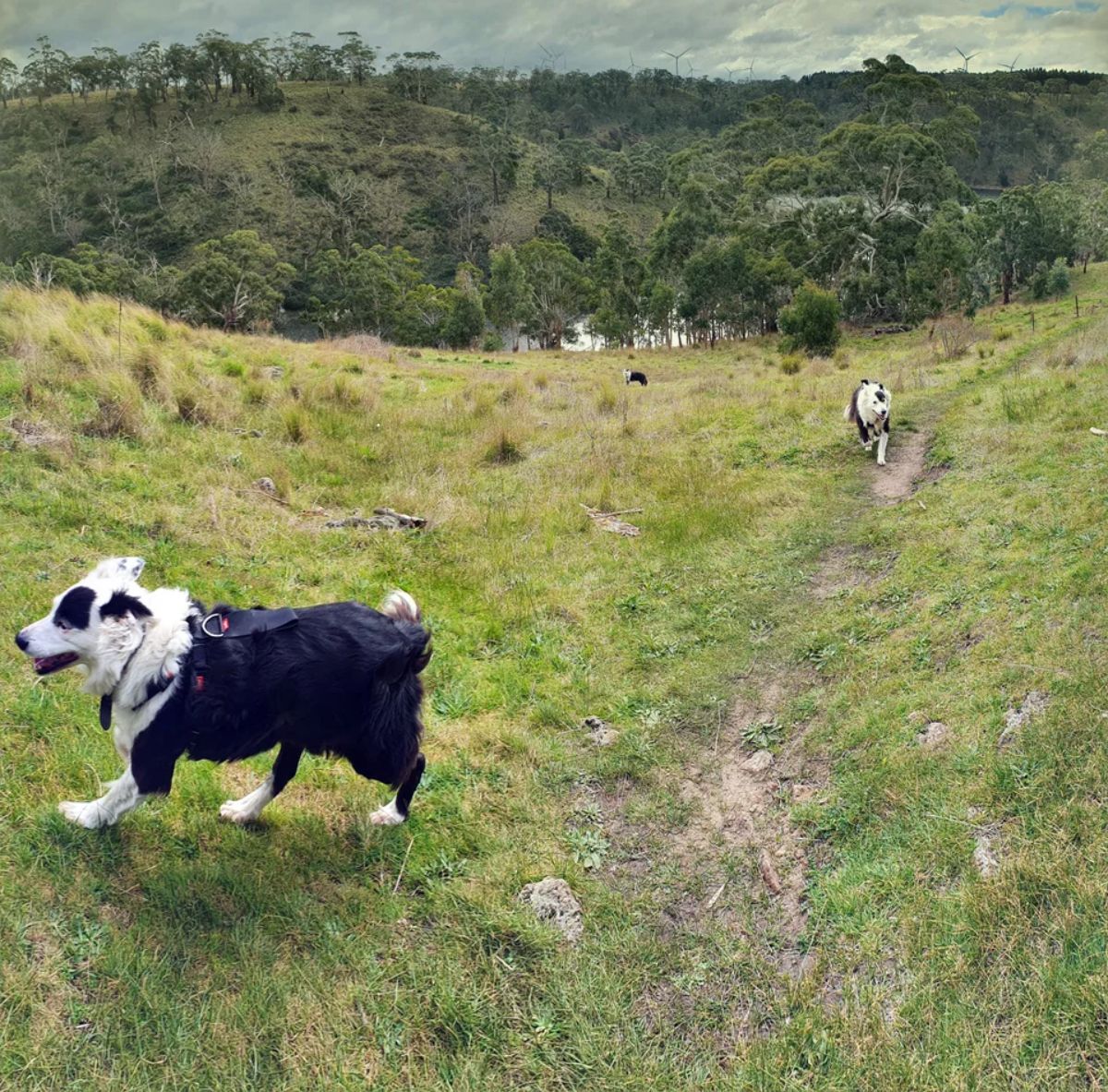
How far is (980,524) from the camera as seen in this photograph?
725 cm

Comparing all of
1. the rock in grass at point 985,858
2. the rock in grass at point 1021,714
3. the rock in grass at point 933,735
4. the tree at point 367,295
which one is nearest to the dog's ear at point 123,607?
the rock in grass at point 985,858

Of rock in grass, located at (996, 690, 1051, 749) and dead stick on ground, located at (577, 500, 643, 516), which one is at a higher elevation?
rock in grass, located at (996, 690, 1051, 749)

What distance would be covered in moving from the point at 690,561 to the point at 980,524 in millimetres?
2958

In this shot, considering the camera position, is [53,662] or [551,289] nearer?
[53,662]

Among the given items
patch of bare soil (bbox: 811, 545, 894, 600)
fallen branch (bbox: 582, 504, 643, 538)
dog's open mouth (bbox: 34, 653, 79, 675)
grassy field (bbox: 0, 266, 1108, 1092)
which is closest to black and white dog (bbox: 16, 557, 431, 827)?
dog's open mouth (bbox: 34, 653, 79, 675)

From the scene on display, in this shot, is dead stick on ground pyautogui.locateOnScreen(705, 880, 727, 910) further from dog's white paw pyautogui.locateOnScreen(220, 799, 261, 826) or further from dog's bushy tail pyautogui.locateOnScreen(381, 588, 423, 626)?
dog's white paw pyautogui.locateOnScreen(220, 799, 261, 826)

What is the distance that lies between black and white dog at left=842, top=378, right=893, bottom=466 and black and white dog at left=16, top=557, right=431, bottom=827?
977 cm

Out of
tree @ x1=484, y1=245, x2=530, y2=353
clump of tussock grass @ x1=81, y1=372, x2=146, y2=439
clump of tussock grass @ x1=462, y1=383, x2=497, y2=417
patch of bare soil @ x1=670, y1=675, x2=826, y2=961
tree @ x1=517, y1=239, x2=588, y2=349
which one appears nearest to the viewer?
patch of bare soil @ x1=670, y1=675, x2=826, y2=961

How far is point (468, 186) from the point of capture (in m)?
82.1

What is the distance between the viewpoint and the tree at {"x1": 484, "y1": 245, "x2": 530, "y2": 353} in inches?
2002

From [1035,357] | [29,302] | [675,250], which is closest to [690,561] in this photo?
[29,302]

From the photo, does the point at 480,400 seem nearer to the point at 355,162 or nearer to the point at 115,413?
the point at 115,413

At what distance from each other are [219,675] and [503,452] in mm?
9050

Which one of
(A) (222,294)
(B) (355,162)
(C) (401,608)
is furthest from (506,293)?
(C) (401,608)
